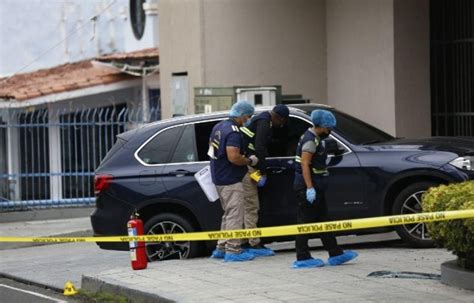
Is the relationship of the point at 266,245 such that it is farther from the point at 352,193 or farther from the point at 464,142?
the point at 464,142

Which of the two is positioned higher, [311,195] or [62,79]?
[62,79]

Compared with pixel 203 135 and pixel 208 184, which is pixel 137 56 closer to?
pixel 203 135

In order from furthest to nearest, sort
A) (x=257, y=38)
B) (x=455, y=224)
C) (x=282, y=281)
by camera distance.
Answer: (x=257, y=38) → (x=282, y=281) → (x=455, y=224)

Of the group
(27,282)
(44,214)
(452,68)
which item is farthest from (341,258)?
(44,214)

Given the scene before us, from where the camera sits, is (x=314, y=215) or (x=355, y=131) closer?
(x=314, y=215)

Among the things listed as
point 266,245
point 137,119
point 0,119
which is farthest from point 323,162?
point 0,119

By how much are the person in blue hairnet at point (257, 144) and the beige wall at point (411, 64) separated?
4.77 metres

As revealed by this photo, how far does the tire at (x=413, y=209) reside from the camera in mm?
10977

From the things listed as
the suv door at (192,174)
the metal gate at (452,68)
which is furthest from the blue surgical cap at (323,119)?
the metal gate at (452,68)

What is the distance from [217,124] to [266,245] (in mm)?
2077

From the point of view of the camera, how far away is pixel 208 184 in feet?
37.1

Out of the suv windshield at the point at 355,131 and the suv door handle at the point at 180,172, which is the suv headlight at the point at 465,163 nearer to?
the suv windshield at the point at 355,131

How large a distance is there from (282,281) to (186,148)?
278 cm

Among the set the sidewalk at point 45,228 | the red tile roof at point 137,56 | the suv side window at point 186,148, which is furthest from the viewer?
the red tile roof at point 137,56
